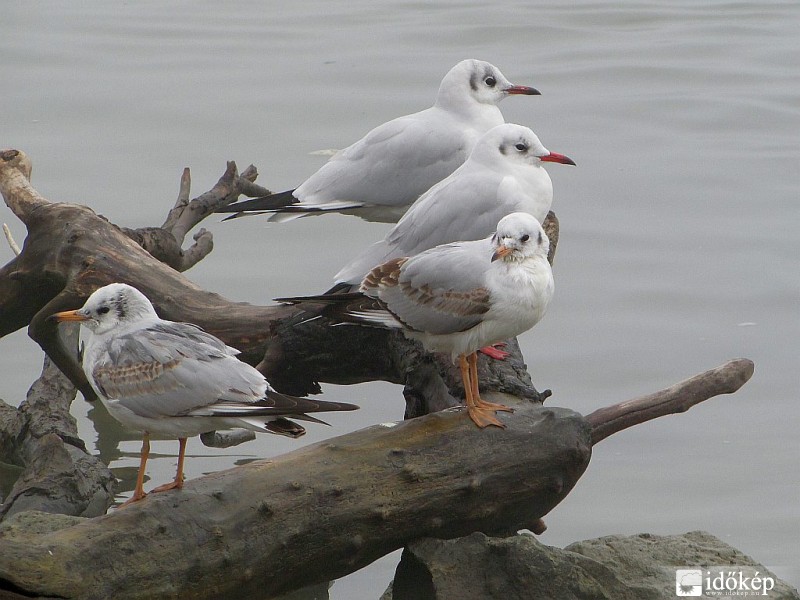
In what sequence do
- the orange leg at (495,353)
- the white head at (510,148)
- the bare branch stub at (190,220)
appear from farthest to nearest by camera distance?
the bare branch stub at (190,220) → the white head at (510,148) → the orange leg at (495,353)

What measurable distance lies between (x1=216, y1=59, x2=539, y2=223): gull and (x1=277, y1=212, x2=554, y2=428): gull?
4.43ft

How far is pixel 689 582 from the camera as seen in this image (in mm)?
4434

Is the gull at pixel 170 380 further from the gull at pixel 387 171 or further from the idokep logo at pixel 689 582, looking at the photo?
the gull at pixel 387 171

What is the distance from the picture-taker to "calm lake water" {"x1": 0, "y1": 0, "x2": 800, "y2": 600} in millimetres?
6047

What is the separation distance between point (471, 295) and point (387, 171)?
67.4 inches

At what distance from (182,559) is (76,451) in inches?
59.7

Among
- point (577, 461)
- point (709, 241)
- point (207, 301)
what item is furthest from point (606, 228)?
point (577, 461)

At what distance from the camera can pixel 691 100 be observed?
11133 mm

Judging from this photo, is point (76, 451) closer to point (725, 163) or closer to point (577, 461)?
point (577, 461)

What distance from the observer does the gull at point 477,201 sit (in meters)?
5.16

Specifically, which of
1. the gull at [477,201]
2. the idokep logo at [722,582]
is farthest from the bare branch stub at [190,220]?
the idokep logo at [722,582]

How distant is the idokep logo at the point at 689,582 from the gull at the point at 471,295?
0.82 m

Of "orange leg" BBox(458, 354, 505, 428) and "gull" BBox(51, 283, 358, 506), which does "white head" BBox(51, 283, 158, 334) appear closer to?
"gull" BBox(51, 283, 358, 506)

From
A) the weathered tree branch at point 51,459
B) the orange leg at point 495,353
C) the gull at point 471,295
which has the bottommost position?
the weathered tree branch at point 51,459
